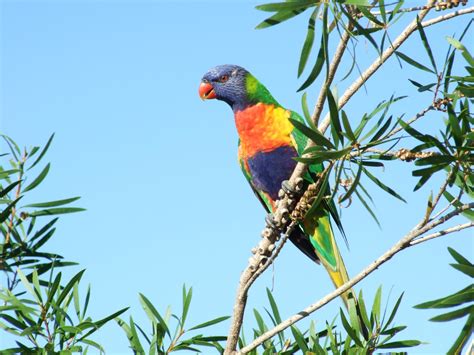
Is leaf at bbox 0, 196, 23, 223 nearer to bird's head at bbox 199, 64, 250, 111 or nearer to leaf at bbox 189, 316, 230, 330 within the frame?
leaf at bbox 189, 316, 230, 330

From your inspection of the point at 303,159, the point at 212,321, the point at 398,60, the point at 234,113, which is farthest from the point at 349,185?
the point at 234,113

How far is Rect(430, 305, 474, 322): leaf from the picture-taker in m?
1.52

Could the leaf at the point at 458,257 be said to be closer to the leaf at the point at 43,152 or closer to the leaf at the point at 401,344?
the leaf at the point at 401,344

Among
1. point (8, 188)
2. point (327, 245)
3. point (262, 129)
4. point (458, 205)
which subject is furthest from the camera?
point (262, 129)

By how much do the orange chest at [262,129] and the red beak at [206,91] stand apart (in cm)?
47

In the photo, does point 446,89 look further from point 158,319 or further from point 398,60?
point 158,319

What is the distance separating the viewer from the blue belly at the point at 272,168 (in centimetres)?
295

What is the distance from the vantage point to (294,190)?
198 centimetres

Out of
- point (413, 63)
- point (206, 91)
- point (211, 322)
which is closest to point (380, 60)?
point (413, 63)

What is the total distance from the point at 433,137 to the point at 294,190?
1.69 feet

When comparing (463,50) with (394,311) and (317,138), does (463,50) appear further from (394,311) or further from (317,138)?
(394,311)

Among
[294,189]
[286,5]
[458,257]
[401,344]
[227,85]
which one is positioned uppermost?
[227,85]

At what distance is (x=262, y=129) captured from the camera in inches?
119

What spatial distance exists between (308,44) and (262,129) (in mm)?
1479
